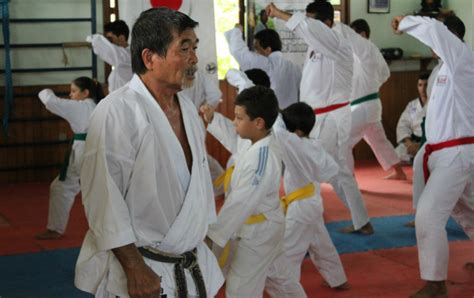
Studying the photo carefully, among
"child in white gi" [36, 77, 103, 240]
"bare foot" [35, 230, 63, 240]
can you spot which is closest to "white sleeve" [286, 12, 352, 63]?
"child in white gi" [36, 77, 103, 240]

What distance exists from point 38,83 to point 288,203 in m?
5.48

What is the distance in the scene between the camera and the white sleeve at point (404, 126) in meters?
9.95

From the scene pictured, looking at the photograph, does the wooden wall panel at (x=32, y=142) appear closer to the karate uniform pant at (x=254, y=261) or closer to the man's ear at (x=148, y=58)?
the karate uniform pant at (x=254, y=261)

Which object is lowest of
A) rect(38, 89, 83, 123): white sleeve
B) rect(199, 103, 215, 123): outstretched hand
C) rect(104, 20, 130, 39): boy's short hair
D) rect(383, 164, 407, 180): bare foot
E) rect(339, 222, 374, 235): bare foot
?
rect(383, 164, 407, 180): bare foot

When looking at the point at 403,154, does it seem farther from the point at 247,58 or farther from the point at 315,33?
the point at 315,33

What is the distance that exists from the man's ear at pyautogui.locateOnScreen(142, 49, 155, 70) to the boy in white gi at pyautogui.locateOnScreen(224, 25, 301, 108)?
4319mm

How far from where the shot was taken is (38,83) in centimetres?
908

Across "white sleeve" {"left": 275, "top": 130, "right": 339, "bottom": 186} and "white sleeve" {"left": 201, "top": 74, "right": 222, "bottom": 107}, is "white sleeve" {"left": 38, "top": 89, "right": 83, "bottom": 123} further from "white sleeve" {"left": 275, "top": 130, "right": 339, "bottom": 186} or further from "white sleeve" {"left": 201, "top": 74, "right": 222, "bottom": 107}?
"white sleeve" {"left": 275, "top": 130, "right": 339, "bottom": 186}

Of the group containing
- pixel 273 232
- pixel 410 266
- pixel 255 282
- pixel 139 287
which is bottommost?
pixel 410 266

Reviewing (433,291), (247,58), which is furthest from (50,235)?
(433,291)

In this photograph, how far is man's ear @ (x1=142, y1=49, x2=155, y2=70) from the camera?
2.32 m

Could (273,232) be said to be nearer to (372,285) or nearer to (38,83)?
(372,285)

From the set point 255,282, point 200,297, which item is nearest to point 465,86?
point 255,282

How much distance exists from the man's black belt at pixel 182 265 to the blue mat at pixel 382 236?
3.32 metres
